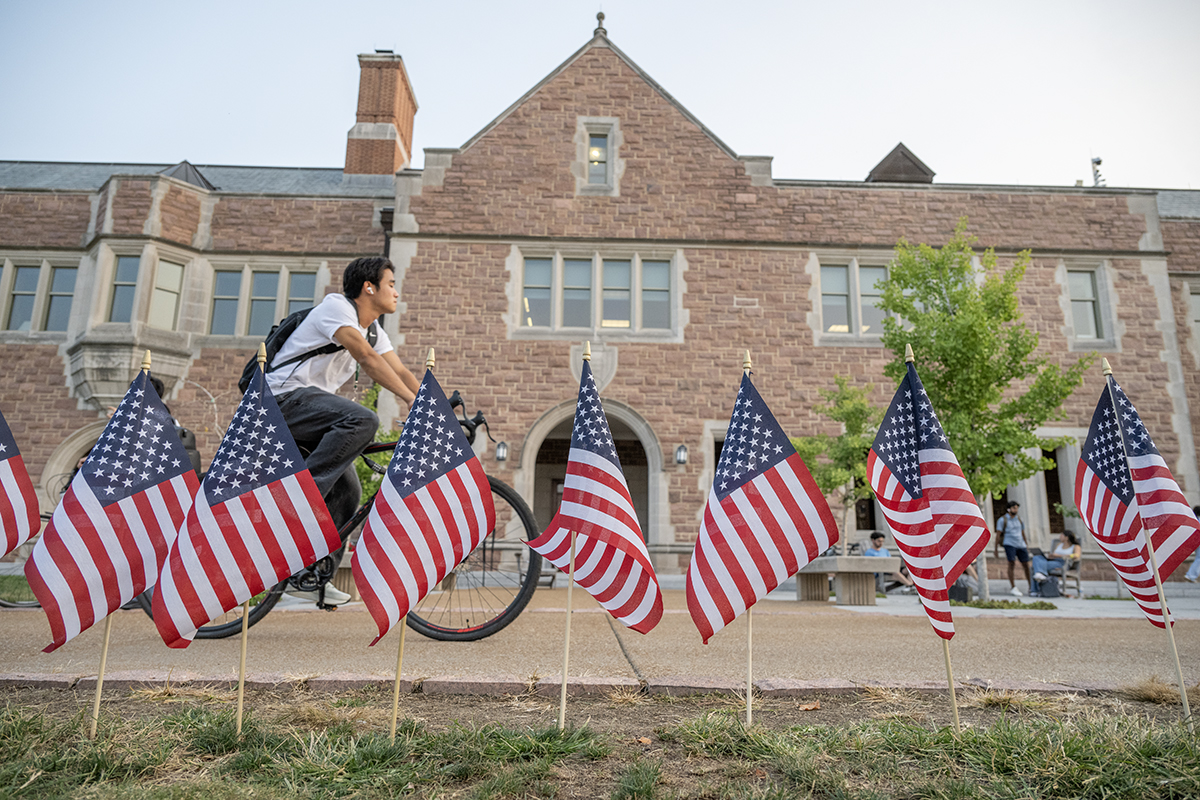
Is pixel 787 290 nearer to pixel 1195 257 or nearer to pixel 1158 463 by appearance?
pixel 1195 257

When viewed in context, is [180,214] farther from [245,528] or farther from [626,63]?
[245,528]

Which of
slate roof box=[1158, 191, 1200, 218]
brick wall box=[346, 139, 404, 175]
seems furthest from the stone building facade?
brick wall box=[346, 139, 404, 175]

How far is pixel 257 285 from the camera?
1473 centimetres

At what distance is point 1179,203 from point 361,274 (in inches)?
864

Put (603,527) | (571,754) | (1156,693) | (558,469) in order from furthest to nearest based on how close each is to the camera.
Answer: (558,469) < (1156,693) < (603,527) < (571,754)

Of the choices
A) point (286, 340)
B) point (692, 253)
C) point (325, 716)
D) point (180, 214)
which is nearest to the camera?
point (325, 716)

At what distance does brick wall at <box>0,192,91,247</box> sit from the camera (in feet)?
48.8

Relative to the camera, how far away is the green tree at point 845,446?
11.8 metres

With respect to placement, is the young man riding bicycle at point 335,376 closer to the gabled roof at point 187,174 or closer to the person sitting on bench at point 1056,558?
the person sitting on bench at point 1056,558

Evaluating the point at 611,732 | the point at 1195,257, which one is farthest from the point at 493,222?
the point at 1195,257

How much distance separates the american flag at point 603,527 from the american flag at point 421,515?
0.33m

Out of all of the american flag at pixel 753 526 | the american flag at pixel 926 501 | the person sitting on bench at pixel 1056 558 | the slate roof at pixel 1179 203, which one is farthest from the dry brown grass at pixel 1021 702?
the slate roof at pixel 1179 203

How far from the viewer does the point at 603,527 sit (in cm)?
255

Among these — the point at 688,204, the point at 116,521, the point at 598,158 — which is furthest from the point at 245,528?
the point at 598,158
